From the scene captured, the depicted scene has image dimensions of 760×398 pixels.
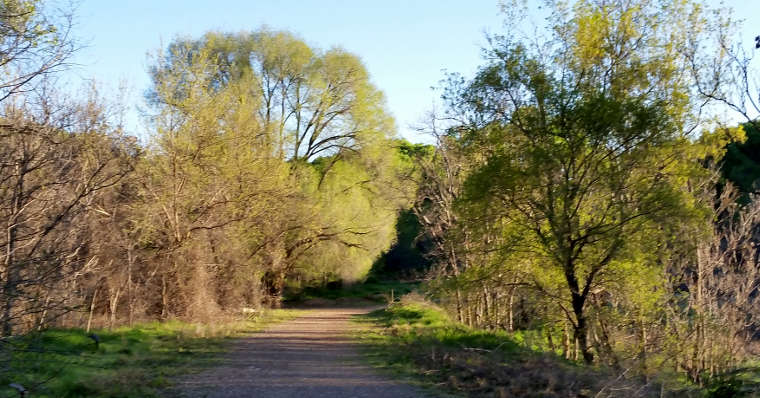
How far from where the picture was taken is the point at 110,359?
12422 millimetres

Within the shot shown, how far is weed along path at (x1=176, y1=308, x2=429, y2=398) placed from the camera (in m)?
10.4

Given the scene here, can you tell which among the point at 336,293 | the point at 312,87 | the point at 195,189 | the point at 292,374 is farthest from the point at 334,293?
the point at 292,374

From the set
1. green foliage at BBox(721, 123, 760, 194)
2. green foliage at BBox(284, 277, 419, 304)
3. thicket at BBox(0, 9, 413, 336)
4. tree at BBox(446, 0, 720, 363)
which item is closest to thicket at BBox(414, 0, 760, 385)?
tree at BBox(446, 0, 720, 363)

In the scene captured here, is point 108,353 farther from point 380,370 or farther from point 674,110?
point 674,110

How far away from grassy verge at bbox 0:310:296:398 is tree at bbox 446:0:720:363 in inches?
329

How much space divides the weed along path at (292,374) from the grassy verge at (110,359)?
68 centimetres

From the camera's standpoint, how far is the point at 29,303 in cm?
838

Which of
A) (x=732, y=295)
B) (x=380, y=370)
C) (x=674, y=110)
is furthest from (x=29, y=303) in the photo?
(x=732, y=295)

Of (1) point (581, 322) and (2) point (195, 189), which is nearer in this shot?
(1) point (581, 322)

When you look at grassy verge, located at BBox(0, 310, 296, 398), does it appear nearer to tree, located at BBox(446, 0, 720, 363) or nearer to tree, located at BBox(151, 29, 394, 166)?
tree, located at BBox(446, 0, 720, 363)

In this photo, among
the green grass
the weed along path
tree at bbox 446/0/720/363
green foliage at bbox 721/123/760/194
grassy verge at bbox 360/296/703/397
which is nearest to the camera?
grassy verge at bbox 360/296/703/397

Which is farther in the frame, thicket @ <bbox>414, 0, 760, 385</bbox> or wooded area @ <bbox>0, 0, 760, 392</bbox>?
thicket @ <bbox>414, 0, 760, 385</bbox>

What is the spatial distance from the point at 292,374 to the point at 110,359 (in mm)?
3754

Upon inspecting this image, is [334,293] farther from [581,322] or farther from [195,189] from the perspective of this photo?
[581,322]
